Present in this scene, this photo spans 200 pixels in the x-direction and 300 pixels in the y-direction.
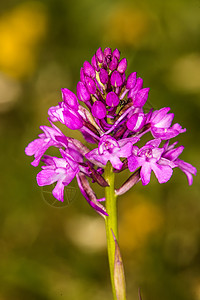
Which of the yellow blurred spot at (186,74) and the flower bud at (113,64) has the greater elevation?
the yellow blurred spot at (186,74)

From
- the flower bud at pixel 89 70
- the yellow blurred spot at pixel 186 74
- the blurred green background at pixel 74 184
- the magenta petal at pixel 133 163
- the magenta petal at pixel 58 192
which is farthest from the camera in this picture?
the yellow blurred spot at pixel 186 74

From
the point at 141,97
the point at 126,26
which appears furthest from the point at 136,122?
the point at 126,26

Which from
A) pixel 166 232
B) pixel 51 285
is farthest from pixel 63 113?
pixel 166 232

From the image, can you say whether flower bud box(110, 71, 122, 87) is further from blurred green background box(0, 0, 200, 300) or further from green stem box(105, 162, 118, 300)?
blurred green background box(0, 0, 200, 300)

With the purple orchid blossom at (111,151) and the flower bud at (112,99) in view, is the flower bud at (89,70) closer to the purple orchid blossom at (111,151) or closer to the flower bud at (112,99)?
the flower bud at (112,99)

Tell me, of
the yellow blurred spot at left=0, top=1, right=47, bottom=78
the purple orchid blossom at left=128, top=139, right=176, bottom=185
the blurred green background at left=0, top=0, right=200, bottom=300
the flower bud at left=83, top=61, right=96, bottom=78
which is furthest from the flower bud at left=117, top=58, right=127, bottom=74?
the yellow blurred spot at left=0, top=1, right=47, bottom=78

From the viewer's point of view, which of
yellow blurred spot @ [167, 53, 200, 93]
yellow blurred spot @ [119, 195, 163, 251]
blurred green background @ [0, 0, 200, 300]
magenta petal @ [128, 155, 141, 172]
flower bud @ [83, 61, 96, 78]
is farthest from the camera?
yellow blurred spot @ [167, 53, 200, 93]

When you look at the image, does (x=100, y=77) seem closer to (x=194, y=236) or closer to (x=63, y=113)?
(x=63, y=113)

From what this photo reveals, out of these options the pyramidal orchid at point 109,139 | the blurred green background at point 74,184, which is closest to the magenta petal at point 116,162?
the pyramidal orchid at point 109,139
